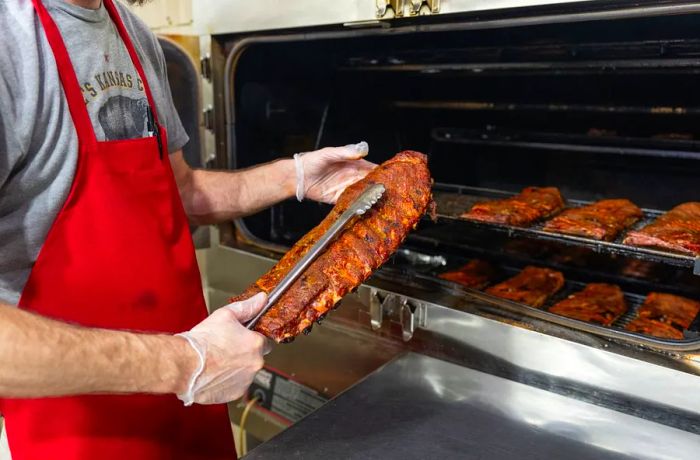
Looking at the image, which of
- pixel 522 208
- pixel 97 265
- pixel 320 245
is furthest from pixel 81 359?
pixel 522 208

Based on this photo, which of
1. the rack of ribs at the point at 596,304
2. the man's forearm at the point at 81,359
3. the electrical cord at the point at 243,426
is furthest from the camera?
the electrical cord at the point at 243,426

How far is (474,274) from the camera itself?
8.50 ft

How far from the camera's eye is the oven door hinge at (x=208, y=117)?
249 centimetres

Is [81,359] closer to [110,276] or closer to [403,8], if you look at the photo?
[110,276]

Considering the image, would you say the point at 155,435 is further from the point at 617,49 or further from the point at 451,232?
the point at 617,49

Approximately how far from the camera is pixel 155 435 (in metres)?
1.66

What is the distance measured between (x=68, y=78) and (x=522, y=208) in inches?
64.2

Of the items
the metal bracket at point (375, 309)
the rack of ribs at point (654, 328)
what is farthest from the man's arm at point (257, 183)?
the rack of ribs at point (654, 328)

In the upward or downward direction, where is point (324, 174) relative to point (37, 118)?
downward

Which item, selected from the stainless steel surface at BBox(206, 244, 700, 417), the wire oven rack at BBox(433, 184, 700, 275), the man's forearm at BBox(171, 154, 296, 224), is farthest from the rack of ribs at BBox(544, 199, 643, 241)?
the man's forearm at BBox(171, 154, 296, 224)

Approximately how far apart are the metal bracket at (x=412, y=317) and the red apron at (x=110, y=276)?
2.33 feet

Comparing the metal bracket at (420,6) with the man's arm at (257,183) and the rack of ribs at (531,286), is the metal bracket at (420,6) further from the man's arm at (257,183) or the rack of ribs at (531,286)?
the rack of ribs at (531,286)

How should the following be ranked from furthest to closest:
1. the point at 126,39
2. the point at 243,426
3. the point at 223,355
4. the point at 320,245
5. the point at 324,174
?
the point at 243,426 < the point at 324,174 < the point at 126,39 < the point at 320,245 < the point at 223,355

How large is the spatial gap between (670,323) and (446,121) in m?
1.41
